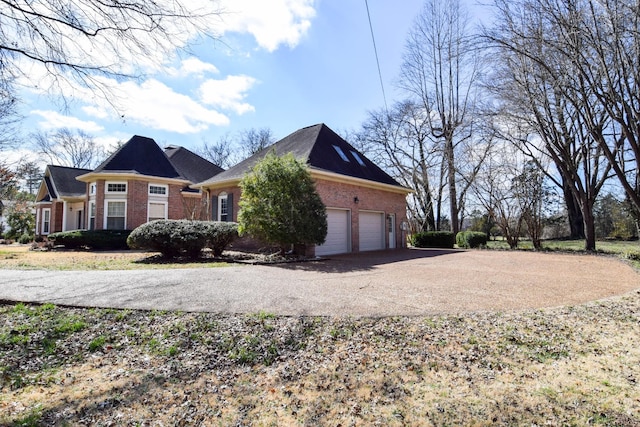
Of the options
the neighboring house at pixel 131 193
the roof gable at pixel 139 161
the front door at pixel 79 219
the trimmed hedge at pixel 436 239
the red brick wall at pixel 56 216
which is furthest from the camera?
the red brick wall at pixel 56 216

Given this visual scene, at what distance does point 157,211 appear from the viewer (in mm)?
18172

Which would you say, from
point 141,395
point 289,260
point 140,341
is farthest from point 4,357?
point 289,260

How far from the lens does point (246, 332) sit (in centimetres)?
404

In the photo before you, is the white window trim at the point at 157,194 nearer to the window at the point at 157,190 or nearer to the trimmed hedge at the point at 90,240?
the window at the point at 157,190

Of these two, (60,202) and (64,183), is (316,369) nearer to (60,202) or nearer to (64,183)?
(64,183)

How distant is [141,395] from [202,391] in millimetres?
482

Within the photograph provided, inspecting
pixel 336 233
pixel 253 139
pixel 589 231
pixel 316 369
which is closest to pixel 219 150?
pixel 253 139

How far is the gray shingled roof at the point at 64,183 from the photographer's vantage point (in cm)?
2135

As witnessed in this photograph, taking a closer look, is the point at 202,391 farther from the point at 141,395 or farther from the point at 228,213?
the point at 228,213

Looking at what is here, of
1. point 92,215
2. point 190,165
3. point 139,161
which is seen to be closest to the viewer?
point 92,215

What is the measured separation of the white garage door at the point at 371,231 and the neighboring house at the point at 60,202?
1624cm

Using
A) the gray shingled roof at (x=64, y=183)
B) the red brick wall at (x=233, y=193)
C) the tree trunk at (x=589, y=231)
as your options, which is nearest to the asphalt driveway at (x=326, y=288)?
the red brick wall at (x=233, y=193)

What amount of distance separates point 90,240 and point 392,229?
13.6m

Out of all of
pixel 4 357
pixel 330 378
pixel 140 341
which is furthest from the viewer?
pixel 140 341
